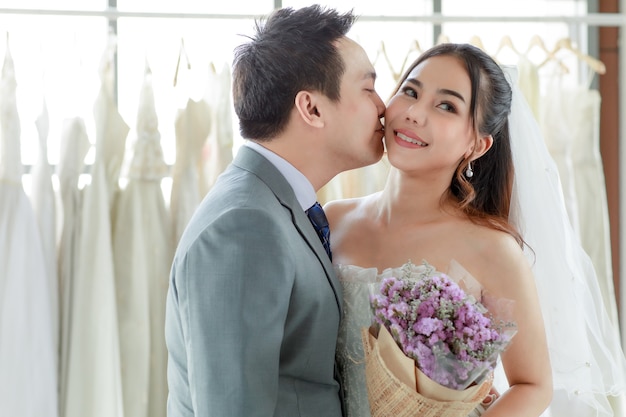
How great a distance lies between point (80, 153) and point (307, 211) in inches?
37.8

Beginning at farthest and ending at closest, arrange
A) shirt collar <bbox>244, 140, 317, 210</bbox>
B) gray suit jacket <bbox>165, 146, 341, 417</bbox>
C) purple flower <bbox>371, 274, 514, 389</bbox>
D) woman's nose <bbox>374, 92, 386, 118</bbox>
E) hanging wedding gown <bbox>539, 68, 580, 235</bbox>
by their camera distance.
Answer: hanging wedding gown <bbox>539, 68, 580, 235</bbox> → woman's nose <bbox>374, 92, 386, 118</bbox> → shirt collar <bbox>244, 140, 317, 210</bbox> → purple flower <bbox>371, 274, 514, 389</bbox> → gray suit jacket <bbox>165, 146, 341, 417</bbox>

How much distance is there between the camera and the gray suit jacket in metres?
1.50

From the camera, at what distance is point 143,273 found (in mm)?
2545

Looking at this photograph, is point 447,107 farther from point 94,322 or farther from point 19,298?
point 19,298

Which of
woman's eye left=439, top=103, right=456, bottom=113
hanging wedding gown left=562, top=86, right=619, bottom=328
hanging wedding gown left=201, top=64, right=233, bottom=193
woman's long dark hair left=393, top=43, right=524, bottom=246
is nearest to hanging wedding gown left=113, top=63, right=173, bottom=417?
hanging wedding gown left=201, top=64, right=233, bottom=193

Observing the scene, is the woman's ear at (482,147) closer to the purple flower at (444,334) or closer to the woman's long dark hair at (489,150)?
the woman's long dark hair at (489,150)

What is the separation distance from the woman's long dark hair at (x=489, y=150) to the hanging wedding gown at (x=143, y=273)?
818mm

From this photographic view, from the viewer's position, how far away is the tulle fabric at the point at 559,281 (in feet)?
7.27

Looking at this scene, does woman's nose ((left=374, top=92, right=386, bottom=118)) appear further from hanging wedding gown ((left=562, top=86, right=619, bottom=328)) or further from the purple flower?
hanging wedding gown ((left=562, top=86, right=619, bottom=328))

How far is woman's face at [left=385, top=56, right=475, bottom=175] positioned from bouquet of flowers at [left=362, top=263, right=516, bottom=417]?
448 mm

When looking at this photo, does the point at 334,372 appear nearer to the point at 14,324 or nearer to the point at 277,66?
the point at 277,66

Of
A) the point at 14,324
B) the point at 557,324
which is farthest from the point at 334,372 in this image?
the point at 14,324

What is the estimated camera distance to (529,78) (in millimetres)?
2713

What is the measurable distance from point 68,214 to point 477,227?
123cm
